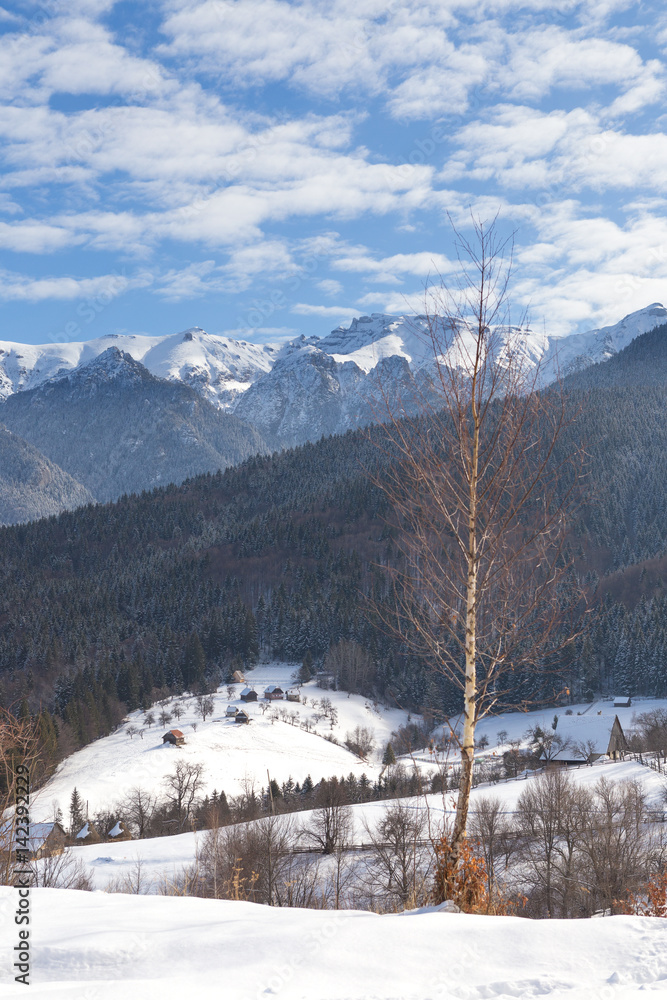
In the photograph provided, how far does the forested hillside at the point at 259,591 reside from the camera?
95000mm

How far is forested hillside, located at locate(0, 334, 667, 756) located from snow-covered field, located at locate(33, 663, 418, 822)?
23.4ft

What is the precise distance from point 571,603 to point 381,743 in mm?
80940

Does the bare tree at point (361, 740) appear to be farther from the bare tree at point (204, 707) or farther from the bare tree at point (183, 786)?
the bare tree at point (183, 786)

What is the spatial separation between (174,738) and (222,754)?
539 centimetres

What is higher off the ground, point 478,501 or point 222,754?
point 478,501

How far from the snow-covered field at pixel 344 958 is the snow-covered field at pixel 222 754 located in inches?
2196

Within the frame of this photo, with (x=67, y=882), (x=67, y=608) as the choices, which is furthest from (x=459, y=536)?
(x=67, y=608)

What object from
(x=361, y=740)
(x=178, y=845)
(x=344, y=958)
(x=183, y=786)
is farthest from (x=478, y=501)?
(x=361, y=740)

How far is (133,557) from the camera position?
17662 centimetres

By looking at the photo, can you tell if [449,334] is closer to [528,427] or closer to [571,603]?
[528,427]

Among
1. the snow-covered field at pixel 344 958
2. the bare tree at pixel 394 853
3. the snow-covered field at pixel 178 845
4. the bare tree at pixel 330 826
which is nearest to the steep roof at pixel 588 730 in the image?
the snow-covered field at pixel 178 845

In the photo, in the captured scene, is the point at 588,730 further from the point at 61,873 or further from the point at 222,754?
the point at 61,873

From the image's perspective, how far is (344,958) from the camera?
4.96 meters

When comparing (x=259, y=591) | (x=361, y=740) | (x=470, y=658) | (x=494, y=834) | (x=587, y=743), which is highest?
(x=259, y=591)
